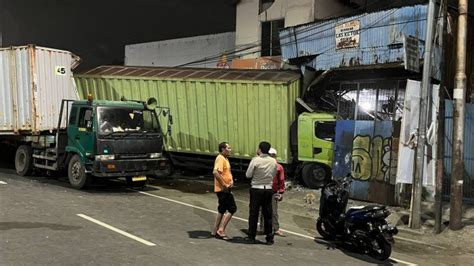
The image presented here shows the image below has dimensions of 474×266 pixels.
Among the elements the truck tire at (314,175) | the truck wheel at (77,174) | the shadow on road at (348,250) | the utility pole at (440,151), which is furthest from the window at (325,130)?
the truck wheel at (77,174)

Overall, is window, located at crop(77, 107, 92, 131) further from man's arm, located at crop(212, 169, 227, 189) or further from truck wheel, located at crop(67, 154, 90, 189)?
man's arm, located at crop(212, 169, 227, 189)

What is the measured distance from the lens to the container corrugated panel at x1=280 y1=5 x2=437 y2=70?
1298 cm

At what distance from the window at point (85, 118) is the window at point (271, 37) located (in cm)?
1169

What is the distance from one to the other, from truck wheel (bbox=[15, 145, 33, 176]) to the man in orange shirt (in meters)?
8.68

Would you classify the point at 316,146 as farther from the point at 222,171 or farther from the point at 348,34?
the point at 222,171

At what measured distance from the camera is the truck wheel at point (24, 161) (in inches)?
580

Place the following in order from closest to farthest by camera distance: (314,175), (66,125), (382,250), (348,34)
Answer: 1. (382,250)
2. (66,125)
3. (314,175)
4. (348,34)

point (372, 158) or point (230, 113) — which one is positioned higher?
point (230, 113)

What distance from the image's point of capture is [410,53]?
1057cm

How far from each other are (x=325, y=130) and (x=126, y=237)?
797 centimetres

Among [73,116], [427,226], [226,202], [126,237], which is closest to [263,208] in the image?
[226,202]

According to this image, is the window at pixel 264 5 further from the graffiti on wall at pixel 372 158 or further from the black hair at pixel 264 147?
the black hair at pixel 264 147

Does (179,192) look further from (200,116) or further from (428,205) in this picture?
(428,205)

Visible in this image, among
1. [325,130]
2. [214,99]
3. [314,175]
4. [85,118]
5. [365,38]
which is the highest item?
[365,38]
